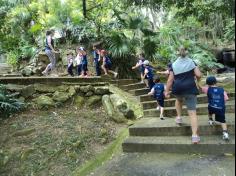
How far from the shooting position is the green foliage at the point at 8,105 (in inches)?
320

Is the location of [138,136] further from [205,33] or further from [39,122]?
[205,33]

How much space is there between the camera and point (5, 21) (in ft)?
56.1

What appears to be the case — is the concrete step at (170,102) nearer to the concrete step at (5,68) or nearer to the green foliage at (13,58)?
the concrete step at (5,68)

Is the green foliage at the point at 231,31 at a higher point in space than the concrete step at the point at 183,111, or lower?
higher

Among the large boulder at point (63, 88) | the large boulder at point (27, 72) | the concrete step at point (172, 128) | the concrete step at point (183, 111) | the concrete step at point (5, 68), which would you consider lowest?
the concrete step at point (172, 128)

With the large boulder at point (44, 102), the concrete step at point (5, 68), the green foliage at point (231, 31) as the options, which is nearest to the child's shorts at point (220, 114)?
the green foliage at point (231, 31)

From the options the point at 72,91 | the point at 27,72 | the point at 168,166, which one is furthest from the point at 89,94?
the point at 27,72

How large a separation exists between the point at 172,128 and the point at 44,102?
3588mm

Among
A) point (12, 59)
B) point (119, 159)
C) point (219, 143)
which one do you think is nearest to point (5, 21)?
point (12, 59)

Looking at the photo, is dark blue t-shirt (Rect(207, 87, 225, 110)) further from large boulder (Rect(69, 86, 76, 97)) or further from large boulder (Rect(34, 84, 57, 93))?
large boulder (Rect(34, 84, 57, 93))

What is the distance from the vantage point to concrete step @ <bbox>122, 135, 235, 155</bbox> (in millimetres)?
5785

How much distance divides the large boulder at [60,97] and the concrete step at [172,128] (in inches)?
93.0

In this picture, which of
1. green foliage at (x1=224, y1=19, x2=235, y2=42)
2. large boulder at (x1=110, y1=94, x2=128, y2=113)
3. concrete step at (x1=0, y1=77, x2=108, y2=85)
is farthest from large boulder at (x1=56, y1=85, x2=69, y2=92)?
green foliage at (x1=224, y1=19, x2=235, y2=42)

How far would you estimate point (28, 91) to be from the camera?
8.98m
